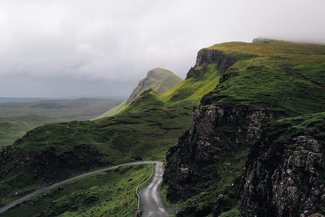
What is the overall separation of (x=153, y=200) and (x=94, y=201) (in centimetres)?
4615

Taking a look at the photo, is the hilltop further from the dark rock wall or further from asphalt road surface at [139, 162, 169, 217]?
asphalt road surface at [139, 162, 169, 217]

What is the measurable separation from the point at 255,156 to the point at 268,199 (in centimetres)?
1076

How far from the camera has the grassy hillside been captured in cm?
12986

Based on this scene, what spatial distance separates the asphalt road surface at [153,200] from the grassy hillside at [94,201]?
121 inches

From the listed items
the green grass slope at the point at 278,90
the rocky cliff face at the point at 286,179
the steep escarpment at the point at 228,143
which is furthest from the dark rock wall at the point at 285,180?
the green grass slope at the point at 278,90

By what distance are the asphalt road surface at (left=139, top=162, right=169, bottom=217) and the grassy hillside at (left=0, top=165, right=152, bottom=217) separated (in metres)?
3.07

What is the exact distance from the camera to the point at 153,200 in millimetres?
121188

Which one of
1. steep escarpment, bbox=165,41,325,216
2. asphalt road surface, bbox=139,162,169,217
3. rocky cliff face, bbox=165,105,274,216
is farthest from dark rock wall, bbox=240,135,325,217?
rocky cliff face, bbox=165,105,274,216

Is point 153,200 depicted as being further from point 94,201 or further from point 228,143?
point 94,201

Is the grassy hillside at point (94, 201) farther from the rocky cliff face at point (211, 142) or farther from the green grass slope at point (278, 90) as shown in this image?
the green grass slope at point (278, 90)

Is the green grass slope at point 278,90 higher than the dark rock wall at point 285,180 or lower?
higher

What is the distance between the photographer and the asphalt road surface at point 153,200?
10644 cm

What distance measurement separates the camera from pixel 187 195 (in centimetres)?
11269

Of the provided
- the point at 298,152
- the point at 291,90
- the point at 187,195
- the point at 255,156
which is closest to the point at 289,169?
the point at 298,152
